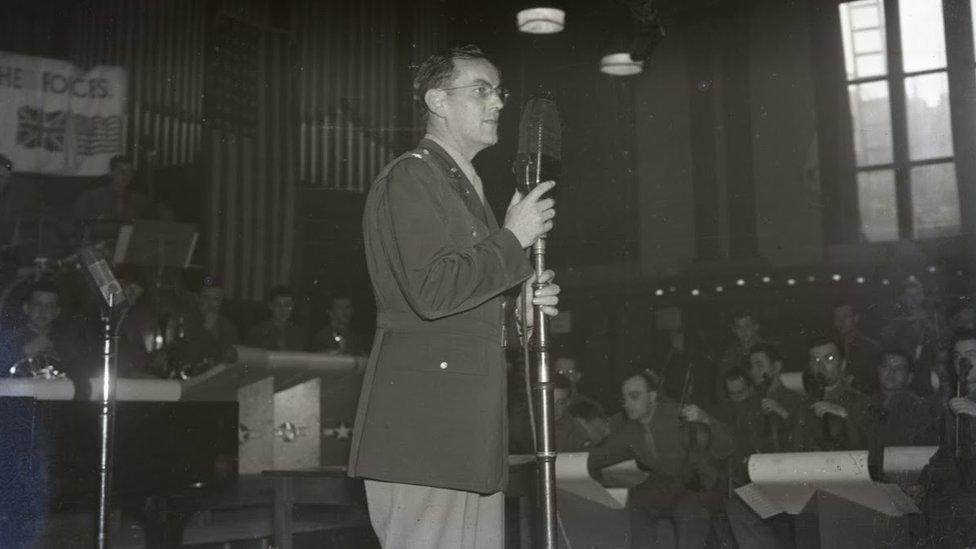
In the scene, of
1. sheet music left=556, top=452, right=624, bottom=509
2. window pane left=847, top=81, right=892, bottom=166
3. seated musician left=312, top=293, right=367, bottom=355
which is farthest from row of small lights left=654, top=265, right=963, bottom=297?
sheet music left=556, top=452, right=624, bottom=509

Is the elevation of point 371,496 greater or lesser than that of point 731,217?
lesser

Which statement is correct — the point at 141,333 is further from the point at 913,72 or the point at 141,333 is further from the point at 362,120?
the point at 913,72

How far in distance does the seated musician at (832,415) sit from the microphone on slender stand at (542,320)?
9.12ft

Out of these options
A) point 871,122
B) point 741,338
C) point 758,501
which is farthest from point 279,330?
point 871,122

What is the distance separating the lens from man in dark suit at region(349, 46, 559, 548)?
4.31 feet

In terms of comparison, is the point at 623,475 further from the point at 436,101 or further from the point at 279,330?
the point at 436,101

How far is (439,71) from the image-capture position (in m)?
1.49

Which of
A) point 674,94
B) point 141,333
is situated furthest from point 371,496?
point 674,94

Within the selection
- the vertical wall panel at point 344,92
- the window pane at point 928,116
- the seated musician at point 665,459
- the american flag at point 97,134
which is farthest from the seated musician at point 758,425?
the american flag at point 97,134

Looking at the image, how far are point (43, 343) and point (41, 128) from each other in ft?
8.58

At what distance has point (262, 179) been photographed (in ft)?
21.7

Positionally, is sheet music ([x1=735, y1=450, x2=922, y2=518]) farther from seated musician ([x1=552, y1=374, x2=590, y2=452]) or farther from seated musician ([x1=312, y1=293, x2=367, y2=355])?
seated musician ([x1=312, y1=293, x2=367, y2=355])

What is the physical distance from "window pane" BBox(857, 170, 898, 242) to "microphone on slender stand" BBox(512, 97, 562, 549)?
570cm

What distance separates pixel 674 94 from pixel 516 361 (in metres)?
3.26
